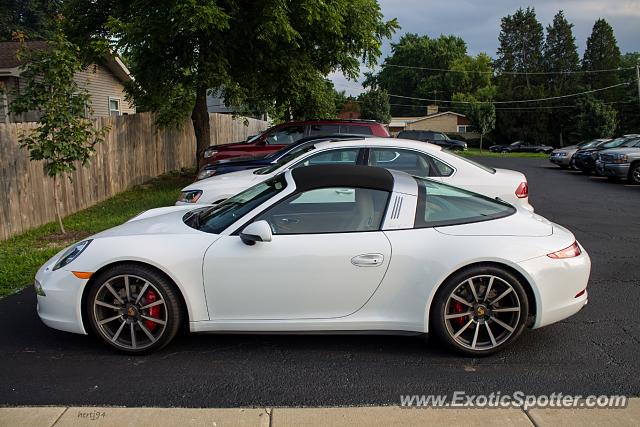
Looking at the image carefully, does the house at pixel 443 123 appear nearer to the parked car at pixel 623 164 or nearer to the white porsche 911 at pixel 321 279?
the parked car at pixel 623 164

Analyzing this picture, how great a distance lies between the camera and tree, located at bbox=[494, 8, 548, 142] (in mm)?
70500

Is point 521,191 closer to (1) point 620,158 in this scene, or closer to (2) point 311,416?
(2) point 311,416

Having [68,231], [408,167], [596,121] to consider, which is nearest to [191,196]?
[68,231]

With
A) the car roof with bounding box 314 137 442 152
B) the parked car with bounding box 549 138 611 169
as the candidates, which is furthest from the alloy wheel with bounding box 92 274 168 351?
the parked car with bounding box 549 138 611 169

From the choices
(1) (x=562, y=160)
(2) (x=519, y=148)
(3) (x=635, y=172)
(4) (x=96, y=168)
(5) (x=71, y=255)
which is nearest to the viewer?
(5) (x=71, y=255)

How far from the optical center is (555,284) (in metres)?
4.07

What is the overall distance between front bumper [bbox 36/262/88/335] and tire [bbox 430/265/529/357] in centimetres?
254

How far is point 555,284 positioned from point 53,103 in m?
7.52

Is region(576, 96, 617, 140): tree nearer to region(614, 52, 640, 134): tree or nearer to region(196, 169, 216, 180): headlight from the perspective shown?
region(614, 52, 640, 134): tree

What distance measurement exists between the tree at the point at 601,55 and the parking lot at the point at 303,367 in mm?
80347

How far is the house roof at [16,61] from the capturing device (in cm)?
1641

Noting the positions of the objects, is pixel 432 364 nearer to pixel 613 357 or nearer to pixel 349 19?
pixel 613 357

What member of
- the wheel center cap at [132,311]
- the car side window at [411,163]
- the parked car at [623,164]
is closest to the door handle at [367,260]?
the wheel center cap at [132,311]
